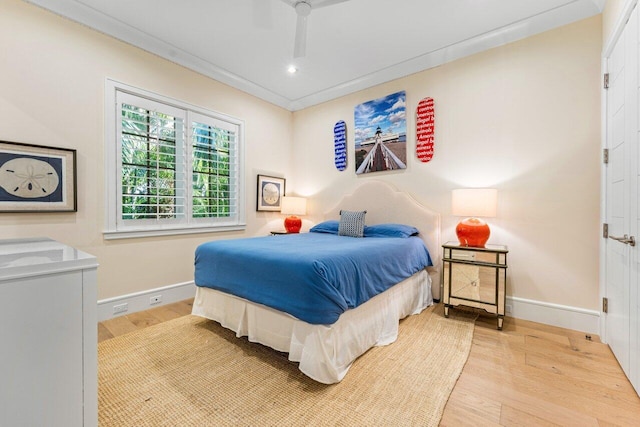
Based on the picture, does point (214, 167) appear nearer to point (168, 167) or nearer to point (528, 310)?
point (168, 167)

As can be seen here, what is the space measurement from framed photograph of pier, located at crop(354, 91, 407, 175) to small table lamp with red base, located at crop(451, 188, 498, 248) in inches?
40.0

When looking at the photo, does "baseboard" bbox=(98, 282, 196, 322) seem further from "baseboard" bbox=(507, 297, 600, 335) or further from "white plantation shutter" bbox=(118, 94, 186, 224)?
"baseboard" bbox=(507, 297, 600, 335)

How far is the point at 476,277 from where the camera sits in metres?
2.63

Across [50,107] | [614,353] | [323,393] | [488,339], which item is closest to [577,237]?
[614,353]

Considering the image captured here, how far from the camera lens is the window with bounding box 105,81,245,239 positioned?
282cm

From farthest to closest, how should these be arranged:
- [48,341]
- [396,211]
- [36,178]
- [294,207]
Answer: [294,207], [396,211], [36,178], [48,341]

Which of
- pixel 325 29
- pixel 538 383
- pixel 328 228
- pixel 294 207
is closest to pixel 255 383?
pixel 538 383

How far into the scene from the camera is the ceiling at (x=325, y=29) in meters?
2.51

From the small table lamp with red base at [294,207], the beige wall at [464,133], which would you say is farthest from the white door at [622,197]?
the small table lamp with red base at [294,207]

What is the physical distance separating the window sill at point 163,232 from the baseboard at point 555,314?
339 cm

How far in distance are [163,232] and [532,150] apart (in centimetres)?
395

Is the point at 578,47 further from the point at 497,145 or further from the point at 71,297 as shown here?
the point at 71,297

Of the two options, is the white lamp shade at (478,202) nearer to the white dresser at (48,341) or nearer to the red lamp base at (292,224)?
the red lamp base at (292,224)

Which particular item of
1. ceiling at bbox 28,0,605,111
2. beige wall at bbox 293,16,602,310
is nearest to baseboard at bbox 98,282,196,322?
ceiling at bbox 28,0,605,111
